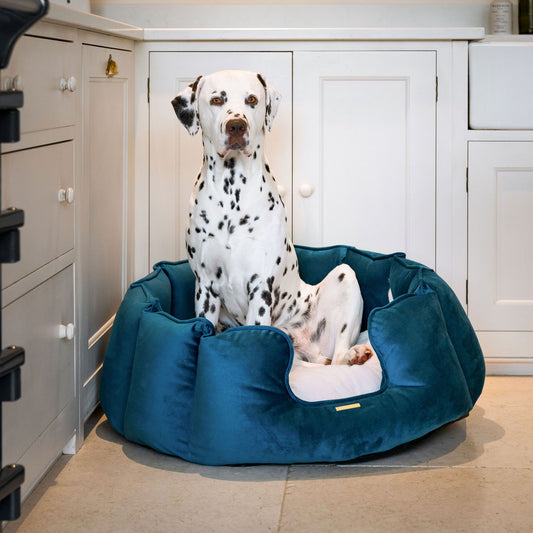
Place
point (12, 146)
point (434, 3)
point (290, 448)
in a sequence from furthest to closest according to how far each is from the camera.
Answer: point (434, 3)
point (290, 448)
point (12, 146)

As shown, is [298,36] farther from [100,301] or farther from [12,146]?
[12,146]

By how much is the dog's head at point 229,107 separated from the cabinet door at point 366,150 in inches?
24.6

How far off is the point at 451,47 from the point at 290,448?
5.77 ft

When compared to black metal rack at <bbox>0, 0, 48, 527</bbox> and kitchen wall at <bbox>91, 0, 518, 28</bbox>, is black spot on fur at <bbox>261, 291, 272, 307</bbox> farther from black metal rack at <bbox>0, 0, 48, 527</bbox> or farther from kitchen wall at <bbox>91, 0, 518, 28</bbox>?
kitchen wall at <bbox>91, 0, 518, 28</bbox>

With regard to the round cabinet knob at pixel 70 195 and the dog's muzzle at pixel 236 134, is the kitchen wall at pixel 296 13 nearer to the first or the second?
the dog's muzzle at pixel 236 134

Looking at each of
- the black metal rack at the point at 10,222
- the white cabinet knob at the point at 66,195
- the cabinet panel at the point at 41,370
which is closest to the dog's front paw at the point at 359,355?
the cabinet panel at the point at 41,370

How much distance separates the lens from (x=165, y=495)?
6.79 ft

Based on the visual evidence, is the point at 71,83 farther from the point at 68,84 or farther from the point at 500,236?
the point at 500,236

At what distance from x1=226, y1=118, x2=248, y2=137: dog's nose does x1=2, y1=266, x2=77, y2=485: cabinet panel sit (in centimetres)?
63

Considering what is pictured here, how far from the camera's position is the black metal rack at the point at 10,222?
112 centimetres

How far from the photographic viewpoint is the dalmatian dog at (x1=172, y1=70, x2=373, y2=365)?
2.43 m

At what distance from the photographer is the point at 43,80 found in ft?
6.57

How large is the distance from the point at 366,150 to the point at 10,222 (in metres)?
2.19

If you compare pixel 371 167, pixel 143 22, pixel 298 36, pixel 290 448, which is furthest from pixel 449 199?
pixel 143 22
